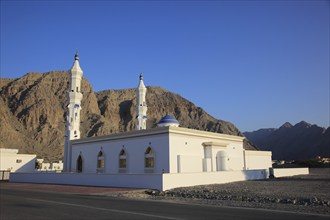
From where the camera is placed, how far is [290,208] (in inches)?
518

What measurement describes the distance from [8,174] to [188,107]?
3677 inches

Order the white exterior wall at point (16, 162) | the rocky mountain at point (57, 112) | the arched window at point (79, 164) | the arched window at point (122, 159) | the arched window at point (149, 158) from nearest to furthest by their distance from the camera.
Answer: the arched window at point (149, 158) → the arched window at point (122, 159) → the arched window at point (79, 164) → the white exterior wall at point (16, 162) → the rocky mountain at point (57, 112)

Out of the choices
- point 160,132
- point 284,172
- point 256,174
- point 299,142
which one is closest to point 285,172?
point 284,172

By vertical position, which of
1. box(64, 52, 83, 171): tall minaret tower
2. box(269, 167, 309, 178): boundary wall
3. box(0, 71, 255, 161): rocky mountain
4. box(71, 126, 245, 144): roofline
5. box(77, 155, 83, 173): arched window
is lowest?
Answer: box(269, 167, 309, 178): boundary wall

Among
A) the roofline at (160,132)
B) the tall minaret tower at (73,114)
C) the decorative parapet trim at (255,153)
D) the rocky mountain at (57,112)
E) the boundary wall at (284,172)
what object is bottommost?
the boundary wall at (284,172)

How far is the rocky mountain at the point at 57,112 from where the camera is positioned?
79625 mm

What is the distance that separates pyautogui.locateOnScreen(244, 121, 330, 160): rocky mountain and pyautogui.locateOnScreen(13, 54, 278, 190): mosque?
311 ft

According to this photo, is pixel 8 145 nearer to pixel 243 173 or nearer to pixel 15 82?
pixel 15 82

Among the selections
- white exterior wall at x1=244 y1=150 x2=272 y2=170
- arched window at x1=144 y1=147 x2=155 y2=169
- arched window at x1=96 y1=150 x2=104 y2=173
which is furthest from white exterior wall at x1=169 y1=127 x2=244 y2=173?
arched window at x1=96 y1=150 x2=104 y2=173

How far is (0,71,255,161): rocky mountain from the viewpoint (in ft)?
261

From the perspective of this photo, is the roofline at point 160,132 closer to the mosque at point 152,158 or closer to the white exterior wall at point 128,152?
the mosque at point 152,158

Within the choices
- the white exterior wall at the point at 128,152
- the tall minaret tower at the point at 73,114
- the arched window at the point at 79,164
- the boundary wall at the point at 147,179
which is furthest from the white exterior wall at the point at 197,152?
the tall minaret tower at the point at 73,114

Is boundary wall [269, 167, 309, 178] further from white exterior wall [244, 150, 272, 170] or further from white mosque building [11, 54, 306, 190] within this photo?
white exterior wall [244, 150, 272, 170]

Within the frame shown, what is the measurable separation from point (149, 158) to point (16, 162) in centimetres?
2357
